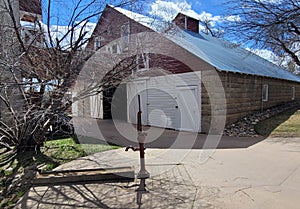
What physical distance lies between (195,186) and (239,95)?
273 inches

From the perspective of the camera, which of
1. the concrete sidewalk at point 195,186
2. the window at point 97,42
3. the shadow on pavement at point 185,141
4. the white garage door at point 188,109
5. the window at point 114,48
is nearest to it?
the concrete sidewalk at point 195,186

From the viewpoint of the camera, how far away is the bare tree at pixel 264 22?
880 centimetres

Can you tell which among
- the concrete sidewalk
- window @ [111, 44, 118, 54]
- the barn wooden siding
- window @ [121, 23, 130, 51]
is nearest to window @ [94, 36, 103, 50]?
window @ [111, 44, 118, 54]

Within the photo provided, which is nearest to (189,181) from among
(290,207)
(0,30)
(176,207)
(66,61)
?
(176,207)

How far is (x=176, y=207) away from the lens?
3139 mm

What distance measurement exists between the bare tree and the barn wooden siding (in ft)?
5.95

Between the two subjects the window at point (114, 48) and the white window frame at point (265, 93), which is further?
the white window frame at point (265, 93)

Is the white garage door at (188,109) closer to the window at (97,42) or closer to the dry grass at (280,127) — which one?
the dry grass at (280,127)

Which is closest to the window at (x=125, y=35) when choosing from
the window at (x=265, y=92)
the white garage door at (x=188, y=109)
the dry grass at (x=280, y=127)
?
the white garage door at (x=188, y=109)

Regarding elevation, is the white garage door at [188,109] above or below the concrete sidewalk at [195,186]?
above

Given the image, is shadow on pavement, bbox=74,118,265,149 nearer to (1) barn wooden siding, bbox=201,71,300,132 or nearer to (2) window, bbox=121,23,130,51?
(1) barn wooden siding, bbox=201,71,300,132

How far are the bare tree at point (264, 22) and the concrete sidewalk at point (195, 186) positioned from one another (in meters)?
5.85

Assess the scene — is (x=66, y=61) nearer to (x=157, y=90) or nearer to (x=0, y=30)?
(x=0, y=30)

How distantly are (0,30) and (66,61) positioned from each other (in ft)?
6.27
